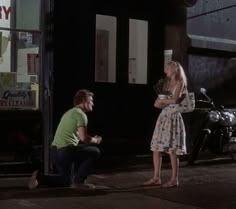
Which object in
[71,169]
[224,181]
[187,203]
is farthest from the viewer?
[224,181]

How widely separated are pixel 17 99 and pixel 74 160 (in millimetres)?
1847

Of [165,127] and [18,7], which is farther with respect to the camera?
[18,7]

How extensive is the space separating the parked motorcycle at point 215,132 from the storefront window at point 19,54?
3.10m

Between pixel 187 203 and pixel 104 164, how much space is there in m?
3.24

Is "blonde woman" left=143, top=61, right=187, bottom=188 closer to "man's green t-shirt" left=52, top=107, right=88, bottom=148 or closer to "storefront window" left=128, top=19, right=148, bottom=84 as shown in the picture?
"man's green t-shirt" left=52, top=107, right=88, bottom=148

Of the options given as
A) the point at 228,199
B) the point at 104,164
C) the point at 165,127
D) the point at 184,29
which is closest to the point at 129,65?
the point at 184,29

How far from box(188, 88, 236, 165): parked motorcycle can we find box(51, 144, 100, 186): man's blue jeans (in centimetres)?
314

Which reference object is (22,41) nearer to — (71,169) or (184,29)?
(71,169)

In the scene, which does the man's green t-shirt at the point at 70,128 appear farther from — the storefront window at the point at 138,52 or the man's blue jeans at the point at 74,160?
the storefront window at the point at 138,52

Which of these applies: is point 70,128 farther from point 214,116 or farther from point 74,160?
point 214,116

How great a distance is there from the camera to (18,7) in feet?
31.2

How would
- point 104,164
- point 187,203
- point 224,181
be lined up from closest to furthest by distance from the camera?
point 187,203 → point 224,181 → point 104,164

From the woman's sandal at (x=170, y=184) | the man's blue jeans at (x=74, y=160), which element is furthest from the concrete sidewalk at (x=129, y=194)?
the man's blue jeans at (x=74, y=160)

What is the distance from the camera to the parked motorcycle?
10.7m
